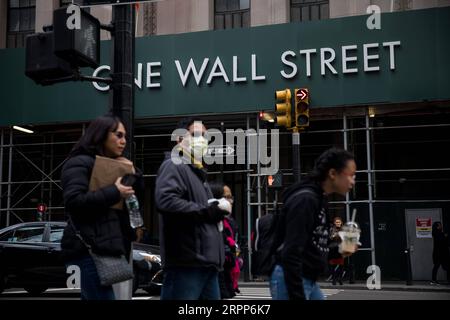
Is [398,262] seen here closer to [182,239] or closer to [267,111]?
[267,111]

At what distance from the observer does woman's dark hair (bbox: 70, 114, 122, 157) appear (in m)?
4.52

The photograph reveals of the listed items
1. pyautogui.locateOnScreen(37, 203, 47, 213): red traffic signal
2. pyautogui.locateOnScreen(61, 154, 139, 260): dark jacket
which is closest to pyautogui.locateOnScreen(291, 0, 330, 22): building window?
pyautogui.locateOnScreen(37, 203, 47, 213): red traffic signal

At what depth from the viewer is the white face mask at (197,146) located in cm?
497

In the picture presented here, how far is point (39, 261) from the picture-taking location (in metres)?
13.7

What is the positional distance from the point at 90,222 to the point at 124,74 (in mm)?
1962

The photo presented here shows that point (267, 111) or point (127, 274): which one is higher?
point (267, 111)

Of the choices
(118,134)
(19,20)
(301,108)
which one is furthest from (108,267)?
(19,20)

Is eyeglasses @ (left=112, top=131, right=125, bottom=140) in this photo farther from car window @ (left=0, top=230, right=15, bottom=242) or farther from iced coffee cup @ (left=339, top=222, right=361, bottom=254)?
car window @ (left=0, top=230, right=15, bottom=242)

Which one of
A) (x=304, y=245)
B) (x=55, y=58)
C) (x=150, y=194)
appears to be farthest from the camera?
(x=150, y=194)

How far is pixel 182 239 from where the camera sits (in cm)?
460

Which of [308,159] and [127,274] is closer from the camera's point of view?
[127,274]

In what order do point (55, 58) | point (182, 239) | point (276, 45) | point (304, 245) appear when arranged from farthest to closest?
1. point (276, 45)
2. point (55, 58)
3. point (182, 239)
4. point (304, 245)

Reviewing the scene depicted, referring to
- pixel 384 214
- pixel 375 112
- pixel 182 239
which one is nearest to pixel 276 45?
pixel 375 112

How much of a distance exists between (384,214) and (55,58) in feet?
48.9
